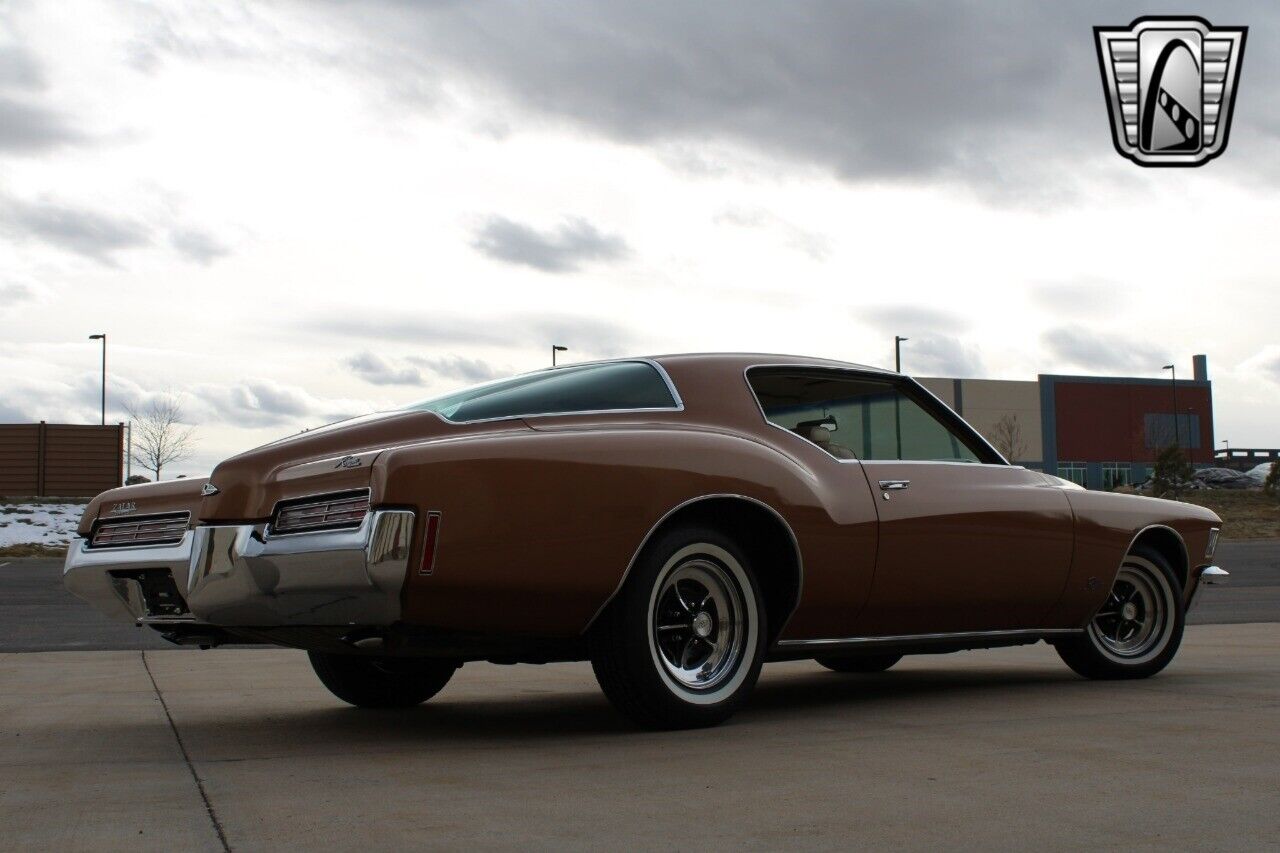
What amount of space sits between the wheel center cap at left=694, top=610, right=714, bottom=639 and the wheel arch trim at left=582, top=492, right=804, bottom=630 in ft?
1.18

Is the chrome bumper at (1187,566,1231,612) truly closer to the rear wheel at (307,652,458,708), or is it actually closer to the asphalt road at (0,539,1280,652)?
the asphalt road at (0,539,1280,652)

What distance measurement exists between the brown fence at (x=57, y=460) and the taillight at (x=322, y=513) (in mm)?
38783

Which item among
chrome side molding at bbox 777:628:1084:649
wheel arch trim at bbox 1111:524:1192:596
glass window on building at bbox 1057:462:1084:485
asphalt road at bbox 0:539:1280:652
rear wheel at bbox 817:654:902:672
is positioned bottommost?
asphalt road at bbox 0:539:1280:652

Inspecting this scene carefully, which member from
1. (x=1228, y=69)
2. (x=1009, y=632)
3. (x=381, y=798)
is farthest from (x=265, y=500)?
(x=1228, y=69)

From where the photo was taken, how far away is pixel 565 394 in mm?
5137

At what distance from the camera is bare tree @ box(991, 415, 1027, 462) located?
58312 millimetres

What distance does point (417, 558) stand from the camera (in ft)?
13.9

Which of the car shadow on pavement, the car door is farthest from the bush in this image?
the car door

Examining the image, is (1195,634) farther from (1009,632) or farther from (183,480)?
(183,480)

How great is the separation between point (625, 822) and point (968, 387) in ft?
202

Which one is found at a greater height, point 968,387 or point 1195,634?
point 968,387

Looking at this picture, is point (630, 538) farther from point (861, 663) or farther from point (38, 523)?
point (38, 523)

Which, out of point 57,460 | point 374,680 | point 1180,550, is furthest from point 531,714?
point 57,460

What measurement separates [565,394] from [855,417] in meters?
1.47
